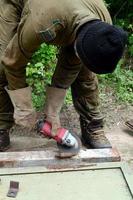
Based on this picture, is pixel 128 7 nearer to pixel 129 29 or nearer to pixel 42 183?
pixel 129 29

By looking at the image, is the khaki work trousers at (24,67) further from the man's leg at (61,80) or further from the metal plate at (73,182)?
the metal plate at (73,182)

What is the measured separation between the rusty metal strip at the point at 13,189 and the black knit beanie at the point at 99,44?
93 centimetres

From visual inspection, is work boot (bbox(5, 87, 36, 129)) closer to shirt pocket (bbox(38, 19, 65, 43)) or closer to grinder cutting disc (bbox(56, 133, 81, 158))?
grinder cutting disc (bbox(56, 133, 81, 158))

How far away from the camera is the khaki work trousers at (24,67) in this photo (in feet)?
9.51

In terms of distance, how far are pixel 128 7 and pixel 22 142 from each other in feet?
9.03

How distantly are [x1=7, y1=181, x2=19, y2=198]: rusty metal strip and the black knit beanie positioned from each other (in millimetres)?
930

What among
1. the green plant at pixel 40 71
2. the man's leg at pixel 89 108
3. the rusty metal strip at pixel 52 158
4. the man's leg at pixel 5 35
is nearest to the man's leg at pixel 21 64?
the man's leg at pixel 5 35

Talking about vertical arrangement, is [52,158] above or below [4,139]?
above

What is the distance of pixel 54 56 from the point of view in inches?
192

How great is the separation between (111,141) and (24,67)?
48.0 inches

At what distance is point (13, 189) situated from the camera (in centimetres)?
292

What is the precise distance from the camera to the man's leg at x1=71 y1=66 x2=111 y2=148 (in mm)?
3486

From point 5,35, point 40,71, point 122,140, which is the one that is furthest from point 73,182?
point 40,71

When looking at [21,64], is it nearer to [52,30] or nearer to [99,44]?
[52,30]
